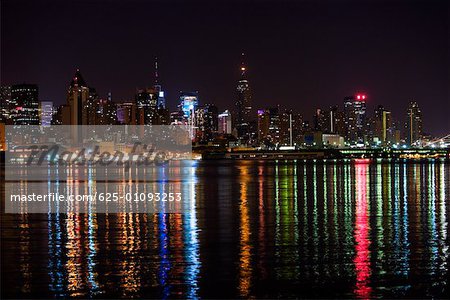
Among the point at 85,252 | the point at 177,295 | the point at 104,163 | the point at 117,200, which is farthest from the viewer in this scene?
the point at 104,163

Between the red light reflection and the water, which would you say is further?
the water

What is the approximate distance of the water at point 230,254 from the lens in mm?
14547

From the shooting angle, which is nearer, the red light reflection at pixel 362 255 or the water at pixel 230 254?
the red light reflection at pixel 362 255

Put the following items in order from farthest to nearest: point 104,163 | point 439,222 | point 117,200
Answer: point 104,163 → point 117,200 → point 439,222

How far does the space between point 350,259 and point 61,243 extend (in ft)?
29.0

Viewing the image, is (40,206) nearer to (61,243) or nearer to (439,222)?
(61,243)

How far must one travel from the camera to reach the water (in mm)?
14547

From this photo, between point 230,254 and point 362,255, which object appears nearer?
point 362,255

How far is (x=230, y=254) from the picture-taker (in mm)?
18969

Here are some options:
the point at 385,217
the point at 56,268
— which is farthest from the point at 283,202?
the point at 56,268

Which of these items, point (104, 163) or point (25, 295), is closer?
point (25, 295)

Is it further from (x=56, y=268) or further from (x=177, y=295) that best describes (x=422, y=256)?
(x=56, y=268)

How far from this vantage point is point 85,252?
19.4 m

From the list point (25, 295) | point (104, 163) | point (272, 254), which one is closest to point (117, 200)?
point (272, 254)
